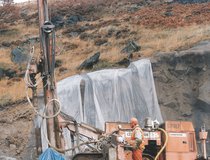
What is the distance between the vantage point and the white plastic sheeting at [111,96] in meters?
22.7

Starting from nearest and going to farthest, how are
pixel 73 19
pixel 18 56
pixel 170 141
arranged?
1. pixel 170 141
2. pixel 18 56
3. pixel 73 19

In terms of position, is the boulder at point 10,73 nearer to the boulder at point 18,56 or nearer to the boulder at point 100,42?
the boulder at point 18,56

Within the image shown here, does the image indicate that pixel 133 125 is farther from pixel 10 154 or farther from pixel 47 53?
pixel 10 154

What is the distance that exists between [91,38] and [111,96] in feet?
55.1

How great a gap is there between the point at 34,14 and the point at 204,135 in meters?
39.4

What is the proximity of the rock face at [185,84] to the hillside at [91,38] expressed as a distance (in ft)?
0.22

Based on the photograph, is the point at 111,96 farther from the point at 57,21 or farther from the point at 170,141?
the point at 57,21

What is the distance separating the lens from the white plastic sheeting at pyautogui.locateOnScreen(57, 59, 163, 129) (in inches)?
894

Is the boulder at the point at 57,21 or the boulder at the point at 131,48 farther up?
the boulder at the point at 57,21

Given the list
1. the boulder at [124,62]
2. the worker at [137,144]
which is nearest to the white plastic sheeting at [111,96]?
the boulder at [124,62]

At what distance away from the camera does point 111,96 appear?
23.9 meters

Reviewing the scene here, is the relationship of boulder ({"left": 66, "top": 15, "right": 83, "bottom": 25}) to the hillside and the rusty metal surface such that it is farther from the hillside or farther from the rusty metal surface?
the rusty metal surface

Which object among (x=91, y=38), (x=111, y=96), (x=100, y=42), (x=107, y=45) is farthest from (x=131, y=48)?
(x=91, y=38)

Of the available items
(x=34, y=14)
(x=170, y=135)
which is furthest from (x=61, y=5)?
(x=170, y=135)
